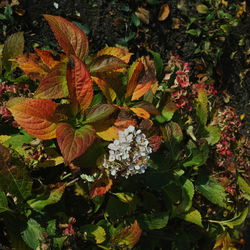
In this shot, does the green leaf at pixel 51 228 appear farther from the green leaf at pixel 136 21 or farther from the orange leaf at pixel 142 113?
the green leaf at pixel 136 21

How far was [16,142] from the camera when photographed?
1334mm

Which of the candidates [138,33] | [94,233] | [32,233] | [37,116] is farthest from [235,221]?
[138,33]

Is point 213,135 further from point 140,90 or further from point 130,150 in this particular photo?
point 130,150

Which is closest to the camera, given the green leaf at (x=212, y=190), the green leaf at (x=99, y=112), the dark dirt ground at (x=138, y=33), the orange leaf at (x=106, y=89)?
the green leaf at (x=99, y=112)

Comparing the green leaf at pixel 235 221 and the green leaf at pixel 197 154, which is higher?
the green leaf at pixel 197 154

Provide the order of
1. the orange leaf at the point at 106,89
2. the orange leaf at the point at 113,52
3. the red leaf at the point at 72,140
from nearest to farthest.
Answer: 1. the red leaf at the point at 72,140
2. the orange leaf at the point at 106,89
3. the orange leaf at the point at 113,52

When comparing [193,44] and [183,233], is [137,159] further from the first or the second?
[193,44]

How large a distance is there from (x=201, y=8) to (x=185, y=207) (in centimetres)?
161

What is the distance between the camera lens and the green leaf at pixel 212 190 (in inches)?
61.9

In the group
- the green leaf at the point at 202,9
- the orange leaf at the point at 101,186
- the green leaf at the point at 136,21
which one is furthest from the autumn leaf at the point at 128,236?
the green leaf at the point at 202,9

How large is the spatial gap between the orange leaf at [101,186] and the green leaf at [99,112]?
0.20 m

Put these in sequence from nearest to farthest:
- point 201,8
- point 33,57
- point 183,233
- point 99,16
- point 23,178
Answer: point 23,178
point 33,57
point 183,233
point 99,16
point 201,8

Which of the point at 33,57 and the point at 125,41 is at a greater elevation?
the point at 33,57

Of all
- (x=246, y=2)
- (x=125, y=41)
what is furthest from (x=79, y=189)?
(x=246, y=2)
